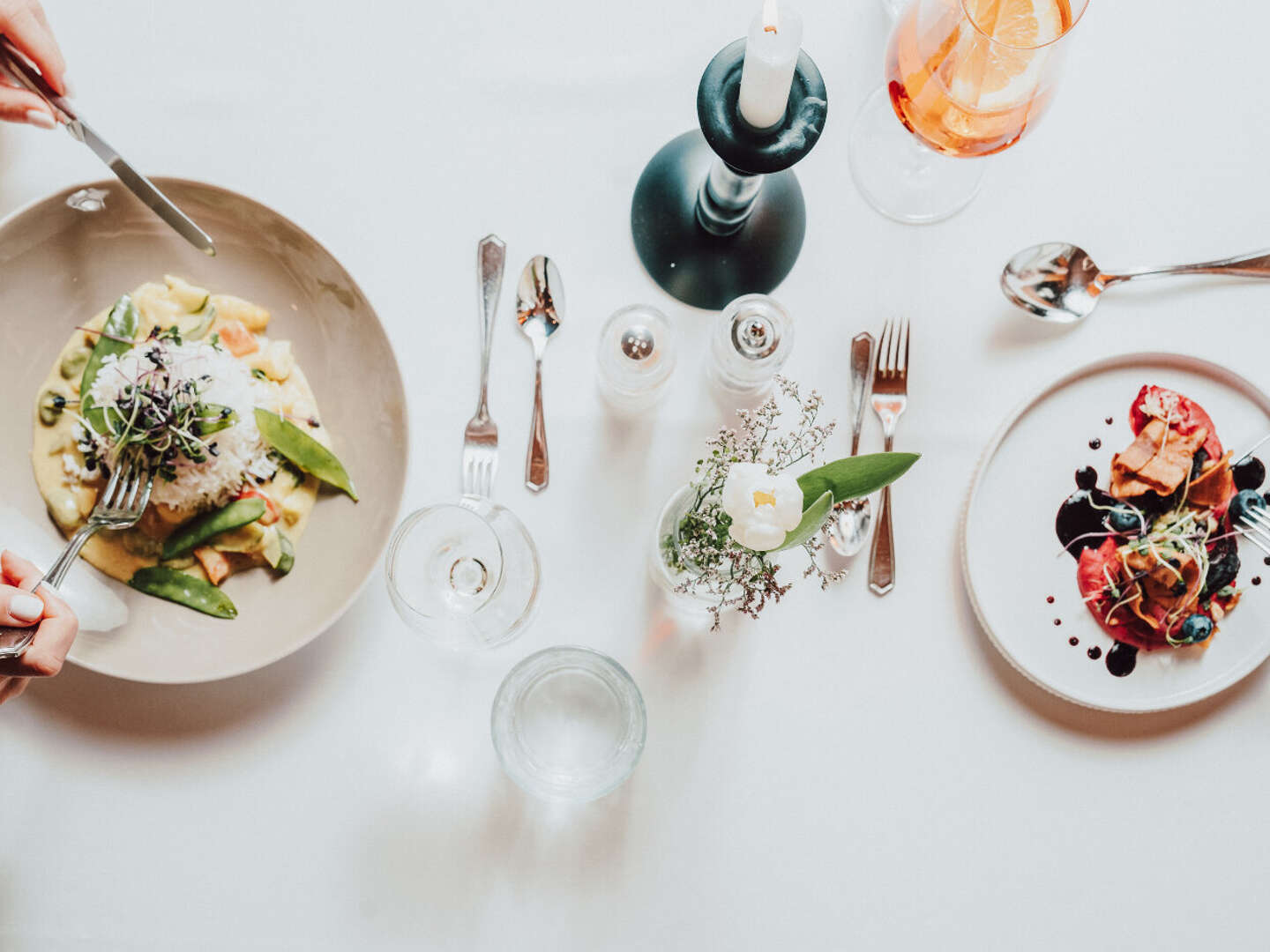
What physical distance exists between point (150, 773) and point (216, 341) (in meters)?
0.53

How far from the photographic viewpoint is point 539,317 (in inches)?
42.4

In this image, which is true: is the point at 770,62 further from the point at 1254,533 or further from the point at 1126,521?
the point at 1254,533

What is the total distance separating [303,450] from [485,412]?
215mm

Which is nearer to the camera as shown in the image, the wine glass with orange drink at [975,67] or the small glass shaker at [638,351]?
the wine glass with orange drink at [975,67]

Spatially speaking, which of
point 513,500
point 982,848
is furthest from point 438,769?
point 982,848

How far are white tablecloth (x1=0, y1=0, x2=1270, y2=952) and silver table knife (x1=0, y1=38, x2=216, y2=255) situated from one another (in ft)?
0.32

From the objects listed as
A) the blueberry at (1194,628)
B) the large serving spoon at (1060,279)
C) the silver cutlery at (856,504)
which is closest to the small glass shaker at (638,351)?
the silver cutlery at (856,504)

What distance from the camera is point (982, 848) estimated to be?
1112mm

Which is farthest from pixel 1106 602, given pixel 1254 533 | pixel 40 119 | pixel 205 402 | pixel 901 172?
pixel 40 119

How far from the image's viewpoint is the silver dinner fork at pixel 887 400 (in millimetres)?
1078

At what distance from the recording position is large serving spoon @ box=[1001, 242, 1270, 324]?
110cm

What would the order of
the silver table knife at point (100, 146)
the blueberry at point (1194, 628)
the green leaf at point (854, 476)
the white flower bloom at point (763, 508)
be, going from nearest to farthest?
the white flower bloom at point (763, 508) → the green leaf at point (854, 476) → the silver table knife at point (100, 146) → the blueberry at point (1194, 628)

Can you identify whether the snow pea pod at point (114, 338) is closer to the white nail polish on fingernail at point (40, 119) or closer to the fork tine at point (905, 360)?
the white nail polish on fingernail at point (40, 119)

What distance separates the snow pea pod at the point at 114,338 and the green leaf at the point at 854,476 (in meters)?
0.80
